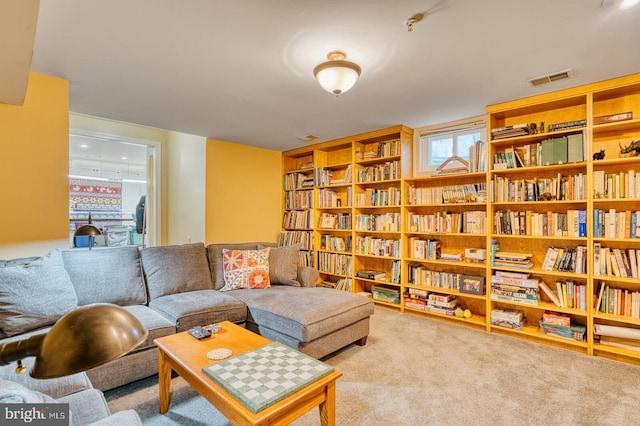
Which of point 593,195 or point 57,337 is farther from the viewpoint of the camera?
point 593,195

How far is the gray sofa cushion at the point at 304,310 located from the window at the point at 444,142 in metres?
2.02

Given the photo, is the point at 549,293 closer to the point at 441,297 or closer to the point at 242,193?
the point at 441,297

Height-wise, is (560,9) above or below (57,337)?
above

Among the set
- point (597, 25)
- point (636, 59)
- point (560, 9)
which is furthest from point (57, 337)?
point (636, 59)

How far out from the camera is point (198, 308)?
8.01ft

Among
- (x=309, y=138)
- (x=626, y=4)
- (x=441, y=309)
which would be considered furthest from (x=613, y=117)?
(x=309, y=138)

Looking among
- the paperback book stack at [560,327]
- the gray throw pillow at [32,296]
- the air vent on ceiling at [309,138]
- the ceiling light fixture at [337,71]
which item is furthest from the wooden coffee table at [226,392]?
the air vent on ceiling at [309,138]

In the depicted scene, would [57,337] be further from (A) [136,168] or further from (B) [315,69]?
(A) [136,168]

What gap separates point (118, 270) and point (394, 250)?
9.57ft

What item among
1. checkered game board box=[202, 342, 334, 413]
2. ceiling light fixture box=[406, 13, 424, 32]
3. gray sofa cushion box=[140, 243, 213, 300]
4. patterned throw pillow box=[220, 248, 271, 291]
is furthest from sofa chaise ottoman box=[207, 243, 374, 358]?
ceiling light fixture box=[406, 13, 424, 32]

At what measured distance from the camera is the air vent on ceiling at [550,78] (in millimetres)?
2367

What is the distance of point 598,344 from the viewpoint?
2.59 metres

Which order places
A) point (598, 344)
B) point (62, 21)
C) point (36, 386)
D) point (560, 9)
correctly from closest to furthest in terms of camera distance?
1. point (36, 386)
2. point (560, 9)
3. point (62, 21)
4. point (598, 344)

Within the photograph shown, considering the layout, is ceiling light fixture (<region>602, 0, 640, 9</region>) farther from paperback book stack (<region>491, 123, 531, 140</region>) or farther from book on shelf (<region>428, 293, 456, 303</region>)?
book on shelf (<region>428, 293, 456, 303</region>)
